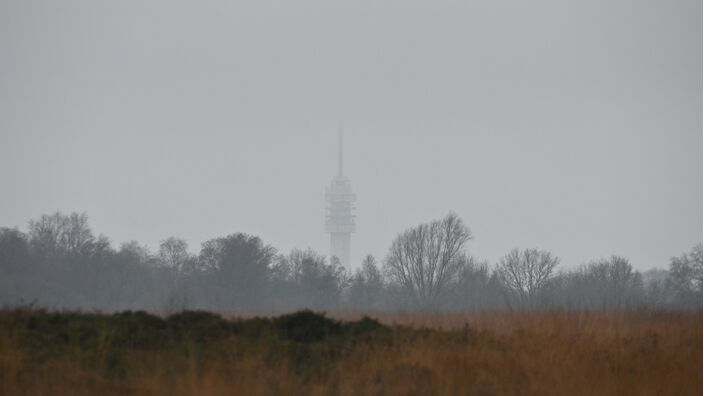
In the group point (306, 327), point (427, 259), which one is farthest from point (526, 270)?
point (306, 327)

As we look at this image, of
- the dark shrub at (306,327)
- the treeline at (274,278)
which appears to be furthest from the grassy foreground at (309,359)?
the treeline at (274,278)

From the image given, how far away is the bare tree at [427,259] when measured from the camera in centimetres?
6575

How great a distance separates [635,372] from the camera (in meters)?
14.2

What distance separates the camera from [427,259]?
69.8m

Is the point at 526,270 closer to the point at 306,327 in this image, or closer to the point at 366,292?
the point at 366,292

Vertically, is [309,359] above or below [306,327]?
below

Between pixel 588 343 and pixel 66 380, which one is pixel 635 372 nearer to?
pixel 588 343

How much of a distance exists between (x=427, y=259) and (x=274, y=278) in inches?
757

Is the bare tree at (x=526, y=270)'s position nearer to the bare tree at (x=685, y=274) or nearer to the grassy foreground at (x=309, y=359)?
the bare tree at (x=685, y=274)

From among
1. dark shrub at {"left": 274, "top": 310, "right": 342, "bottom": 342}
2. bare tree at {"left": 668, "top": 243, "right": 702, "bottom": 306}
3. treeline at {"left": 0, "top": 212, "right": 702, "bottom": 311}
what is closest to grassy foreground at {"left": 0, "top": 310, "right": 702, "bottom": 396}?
dark shrub at {"left": 274, "top": 310, "right": 342, "bottom": 342}

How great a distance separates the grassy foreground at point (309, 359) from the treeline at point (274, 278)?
18954 mm

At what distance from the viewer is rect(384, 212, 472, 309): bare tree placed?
65.8 meters

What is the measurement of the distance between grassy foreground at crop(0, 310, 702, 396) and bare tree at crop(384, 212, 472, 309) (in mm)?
47219

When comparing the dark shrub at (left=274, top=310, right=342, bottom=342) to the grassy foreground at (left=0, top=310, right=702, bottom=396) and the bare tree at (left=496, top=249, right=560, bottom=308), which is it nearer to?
the grassy foreground at (left=0, top=310, right=702, bottom=396)
